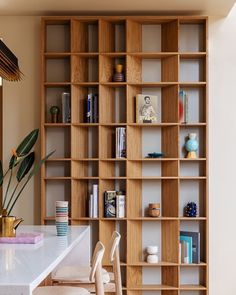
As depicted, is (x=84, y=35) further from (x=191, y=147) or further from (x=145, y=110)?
(x=191, y=147)

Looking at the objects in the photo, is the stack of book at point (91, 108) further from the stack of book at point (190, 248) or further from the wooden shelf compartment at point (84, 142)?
the stack of book at point (190, 248)

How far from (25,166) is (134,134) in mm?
1018

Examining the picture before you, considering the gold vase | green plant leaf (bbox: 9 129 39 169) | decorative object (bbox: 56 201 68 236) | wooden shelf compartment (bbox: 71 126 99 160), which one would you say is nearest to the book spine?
wooden shelf compartment (bbox: 71 126 99 160)

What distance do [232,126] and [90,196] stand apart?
144 centimetres

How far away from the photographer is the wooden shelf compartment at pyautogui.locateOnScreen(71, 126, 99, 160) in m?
5.71

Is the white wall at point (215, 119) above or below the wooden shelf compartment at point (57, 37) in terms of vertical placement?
below

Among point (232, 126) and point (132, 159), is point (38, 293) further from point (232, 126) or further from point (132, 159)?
point (232, 126)

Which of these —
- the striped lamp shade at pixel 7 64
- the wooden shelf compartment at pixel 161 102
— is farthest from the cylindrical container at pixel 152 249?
the striped lamp shade at pixel 7 64

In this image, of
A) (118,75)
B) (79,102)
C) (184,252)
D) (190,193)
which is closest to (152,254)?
(184,252)

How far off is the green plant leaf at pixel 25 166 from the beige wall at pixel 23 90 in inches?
4.8

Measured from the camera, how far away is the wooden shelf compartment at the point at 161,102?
5712 mm

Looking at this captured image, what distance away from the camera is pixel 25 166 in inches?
226

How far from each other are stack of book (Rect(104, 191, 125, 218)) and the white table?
3.59 ft

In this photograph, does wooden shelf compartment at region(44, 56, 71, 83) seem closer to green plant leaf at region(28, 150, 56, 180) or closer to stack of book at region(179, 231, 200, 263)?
green plant leaf at region(28, 150, 56, 180)
